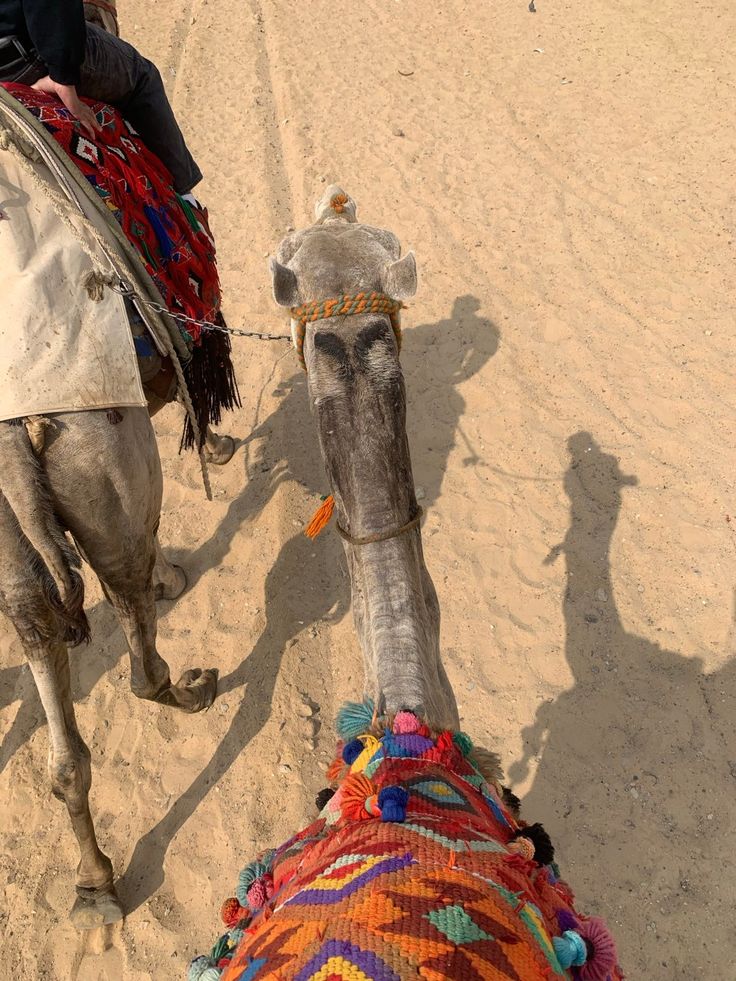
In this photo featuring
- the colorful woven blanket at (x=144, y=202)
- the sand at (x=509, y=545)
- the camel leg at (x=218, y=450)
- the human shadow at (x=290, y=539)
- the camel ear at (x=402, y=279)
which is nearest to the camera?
the camel ear at (x=402, y=279)

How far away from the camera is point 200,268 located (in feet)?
9.93

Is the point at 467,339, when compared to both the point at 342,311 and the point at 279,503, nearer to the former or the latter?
the point at 279,503

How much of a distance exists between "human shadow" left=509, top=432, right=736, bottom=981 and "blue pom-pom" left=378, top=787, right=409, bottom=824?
81.6 inches

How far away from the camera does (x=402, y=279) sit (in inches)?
75.2

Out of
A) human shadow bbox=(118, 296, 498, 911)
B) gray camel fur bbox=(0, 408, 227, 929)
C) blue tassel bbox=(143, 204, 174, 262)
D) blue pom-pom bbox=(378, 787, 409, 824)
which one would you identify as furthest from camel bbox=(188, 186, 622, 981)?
human shadow bbox=(118, 296, 498, 911)

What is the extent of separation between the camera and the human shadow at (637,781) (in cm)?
276

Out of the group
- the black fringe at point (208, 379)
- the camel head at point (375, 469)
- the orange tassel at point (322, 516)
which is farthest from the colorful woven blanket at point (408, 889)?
the black fringe at point (208, 379)

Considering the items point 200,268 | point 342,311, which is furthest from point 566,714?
point 200,268

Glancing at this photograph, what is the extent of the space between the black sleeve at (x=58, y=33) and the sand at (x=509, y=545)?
2.59 metres

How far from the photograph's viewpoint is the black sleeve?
7.36ft

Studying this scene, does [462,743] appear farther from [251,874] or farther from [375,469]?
[375,469]

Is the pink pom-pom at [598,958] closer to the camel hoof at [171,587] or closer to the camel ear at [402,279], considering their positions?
the camel ear at [402,279]

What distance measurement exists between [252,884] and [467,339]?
443cm

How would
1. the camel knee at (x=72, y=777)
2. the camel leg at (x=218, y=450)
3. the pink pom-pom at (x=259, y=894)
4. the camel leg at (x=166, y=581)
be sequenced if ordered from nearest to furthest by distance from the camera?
the pink pom-pom at (x=259, y=894)
the camel knee at (x=72, y=777)
the camel leg at (x=166, y=581)
the camel leg at (x=218, y=450)
